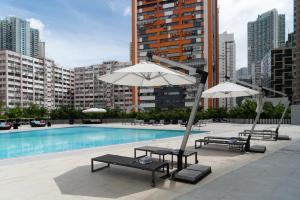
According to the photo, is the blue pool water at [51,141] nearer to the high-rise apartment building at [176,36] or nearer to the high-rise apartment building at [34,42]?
the high-rise apartment building at [176,36]

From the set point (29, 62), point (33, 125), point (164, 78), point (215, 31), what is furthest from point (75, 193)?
point (29, 62)

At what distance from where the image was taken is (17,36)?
166m

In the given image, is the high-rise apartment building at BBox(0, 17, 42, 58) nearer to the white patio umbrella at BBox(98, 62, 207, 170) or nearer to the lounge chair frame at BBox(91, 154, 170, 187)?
the white patio umbrella at BBox(98, 62, 207, 170)

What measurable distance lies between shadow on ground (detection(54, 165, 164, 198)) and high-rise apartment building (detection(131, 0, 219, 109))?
71.2m

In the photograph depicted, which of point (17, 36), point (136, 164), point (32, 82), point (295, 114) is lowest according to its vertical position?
point (295, 114)

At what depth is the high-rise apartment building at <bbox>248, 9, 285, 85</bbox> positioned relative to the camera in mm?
164375

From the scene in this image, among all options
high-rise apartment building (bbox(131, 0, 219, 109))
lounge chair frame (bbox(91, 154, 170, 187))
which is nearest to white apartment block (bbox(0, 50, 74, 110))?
high-rise apartment building (bbox(131, 0, 219, 109))

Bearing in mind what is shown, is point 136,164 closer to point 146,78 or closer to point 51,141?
point 146,78

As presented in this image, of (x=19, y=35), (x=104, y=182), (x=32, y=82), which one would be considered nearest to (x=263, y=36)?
(x=32, y=82)

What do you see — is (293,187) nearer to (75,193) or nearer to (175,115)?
(75,193)

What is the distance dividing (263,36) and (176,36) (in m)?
118

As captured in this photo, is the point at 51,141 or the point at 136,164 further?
the point at 51,141

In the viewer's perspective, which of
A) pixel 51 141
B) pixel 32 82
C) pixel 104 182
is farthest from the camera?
pixel 32 82

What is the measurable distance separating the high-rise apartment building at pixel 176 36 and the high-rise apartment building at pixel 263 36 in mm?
88767
